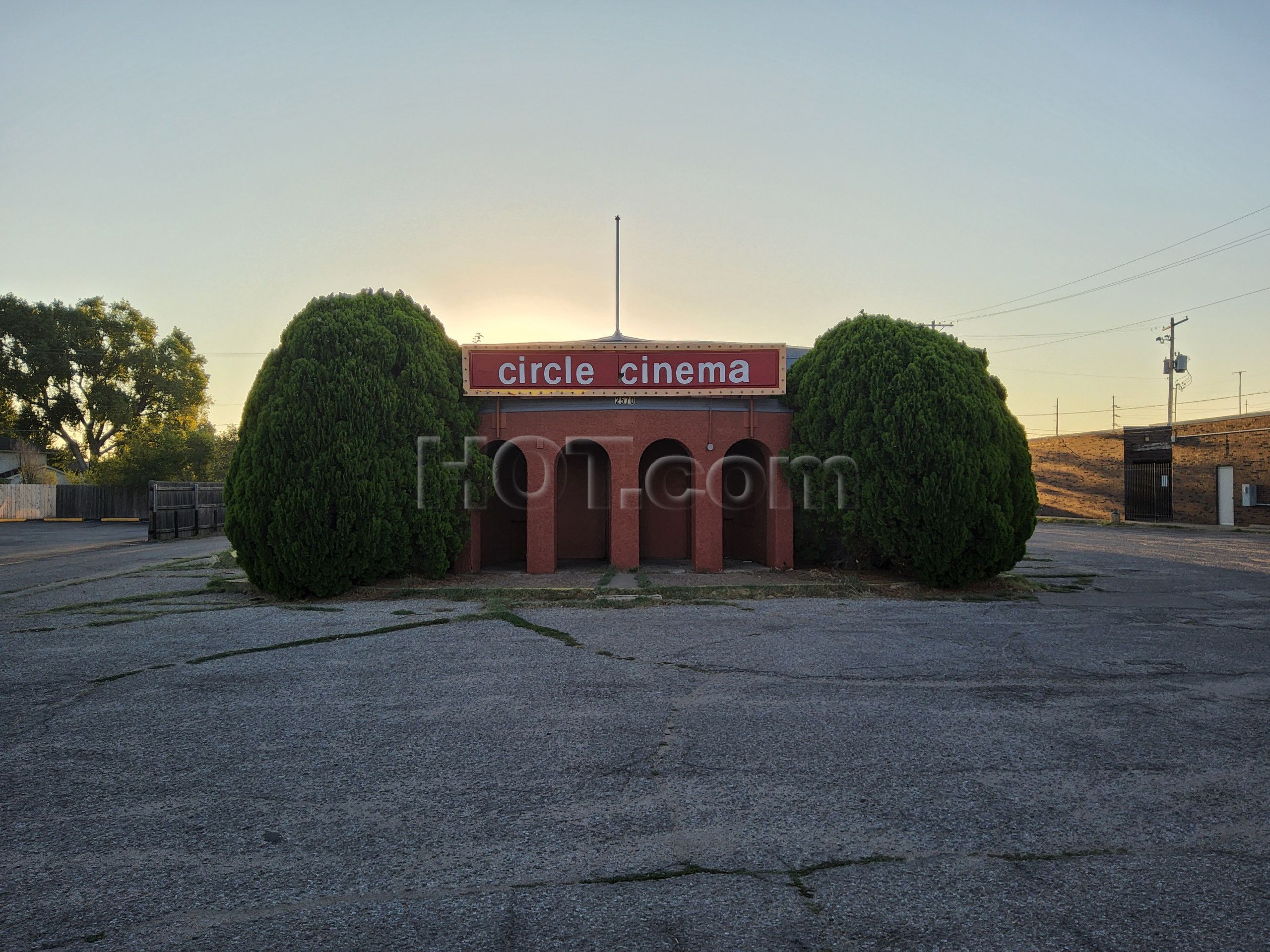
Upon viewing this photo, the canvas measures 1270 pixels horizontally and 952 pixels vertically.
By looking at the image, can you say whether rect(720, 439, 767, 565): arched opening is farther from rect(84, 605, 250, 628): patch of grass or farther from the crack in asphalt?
the crack in asphalt

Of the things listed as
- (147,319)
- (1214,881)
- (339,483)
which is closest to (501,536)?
(339,483)

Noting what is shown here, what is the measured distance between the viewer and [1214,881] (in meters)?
3.40

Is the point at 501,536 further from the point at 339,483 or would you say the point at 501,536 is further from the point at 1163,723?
the point at 1163,723

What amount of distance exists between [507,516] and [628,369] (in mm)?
4804

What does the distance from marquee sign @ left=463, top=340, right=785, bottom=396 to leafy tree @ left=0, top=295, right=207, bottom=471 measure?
51273 millimetres

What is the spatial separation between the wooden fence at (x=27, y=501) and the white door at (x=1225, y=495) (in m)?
57.8

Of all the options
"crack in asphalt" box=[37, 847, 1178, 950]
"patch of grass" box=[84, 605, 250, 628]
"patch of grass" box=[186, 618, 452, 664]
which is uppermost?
"crack in asphalt" box=[37, 847, 1178, 950]

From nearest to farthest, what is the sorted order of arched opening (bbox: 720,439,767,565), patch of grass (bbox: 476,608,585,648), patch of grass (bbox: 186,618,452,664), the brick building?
patch of grass (bbox: 186,618,452,664), patch of grass (bbox: 476,608,585,648), arched opening (bbox: 720,439,767,565), the brick building

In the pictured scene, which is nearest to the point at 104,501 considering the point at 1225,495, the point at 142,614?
the point at 142,614

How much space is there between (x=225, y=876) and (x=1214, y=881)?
437cm

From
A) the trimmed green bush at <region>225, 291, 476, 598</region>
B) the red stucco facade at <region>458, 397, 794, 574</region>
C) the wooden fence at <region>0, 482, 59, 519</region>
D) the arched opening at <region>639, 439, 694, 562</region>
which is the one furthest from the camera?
the wooden fence at <region>0, 482, 59, 519</region>

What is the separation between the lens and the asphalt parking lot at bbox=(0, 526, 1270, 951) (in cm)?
313

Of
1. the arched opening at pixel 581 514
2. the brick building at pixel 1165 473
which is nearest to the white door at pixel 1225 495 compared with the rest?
the brick building at pixel 1165 473

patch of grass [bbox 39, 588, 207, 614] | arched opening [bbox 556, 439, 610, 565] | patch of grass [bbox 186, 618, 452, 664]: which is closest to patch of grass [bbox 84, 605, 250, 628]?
patch of grass [bbox 39, 588, 207, 614]
